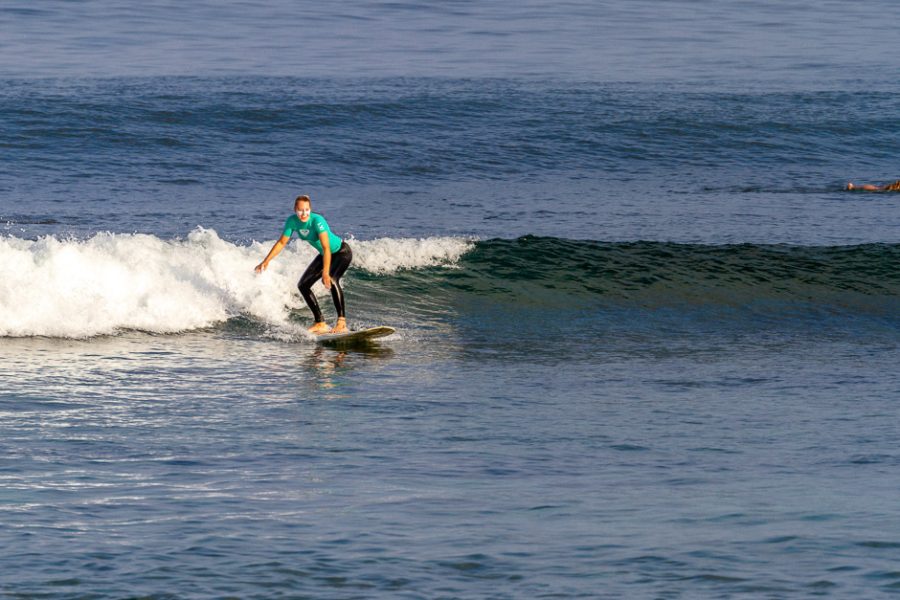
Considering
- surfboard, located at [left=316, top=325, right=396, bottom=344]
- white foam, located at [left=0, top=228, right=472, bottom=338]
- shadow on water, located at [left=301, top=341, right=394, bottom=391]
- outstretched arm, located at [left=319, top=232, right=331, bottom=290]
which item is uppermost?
outstretched arm, located at [left=319, top=232, right=331, bottom=290]

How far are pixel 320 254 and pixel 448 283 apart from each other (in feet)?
13.6

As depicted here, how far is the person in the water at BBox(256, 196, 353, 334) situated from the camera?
1348cm

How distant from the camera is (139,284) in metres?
15.9

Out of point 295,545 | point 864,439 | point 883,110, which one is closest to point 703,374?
point 864,439

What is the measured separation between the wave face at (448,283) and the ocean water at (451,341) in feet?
0.22

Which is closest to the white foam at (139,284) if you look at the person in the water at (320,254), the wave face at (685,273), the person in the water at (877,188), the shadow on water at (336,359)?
the person in the water at (320,254)

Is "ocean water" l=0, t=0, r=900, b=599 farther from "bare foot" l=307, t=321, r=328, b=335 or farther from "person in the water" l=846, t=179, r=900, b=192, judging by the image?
"person in the water" l=846, t=179, r=900, b=192

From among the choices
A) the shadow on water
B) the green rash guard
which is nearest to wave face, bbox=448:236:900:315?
the shadow on water

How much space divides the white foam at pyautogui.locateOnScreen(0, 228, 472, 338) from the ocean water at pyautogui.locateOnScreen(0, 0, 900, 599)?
0.05 meters

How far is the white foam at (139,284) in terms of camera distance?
48.2 feet

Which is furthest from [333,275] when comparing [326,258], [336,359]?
[336,359]

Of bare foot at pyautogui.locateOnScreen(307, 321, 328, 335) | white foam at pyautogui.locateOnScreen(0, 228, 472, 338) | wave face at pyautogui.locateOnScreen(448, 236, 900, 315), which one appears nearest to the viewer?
bare foot at pyautogui.locateOnScreen(307, 321, 328, 335)

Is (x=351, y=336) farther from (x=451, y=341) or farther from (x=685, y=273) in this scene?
(x=685, y=273)

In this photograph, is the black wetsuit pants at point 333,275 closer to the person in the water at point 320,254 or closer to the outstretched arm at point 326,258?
the person in the water at point 320,254
